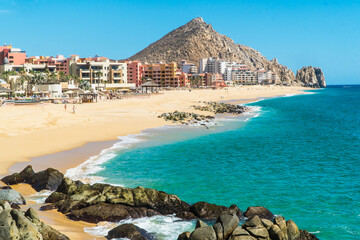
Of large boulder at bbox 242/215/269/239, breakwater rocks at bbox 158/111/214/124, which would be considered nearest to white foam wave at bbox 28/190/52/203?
large boulder at bbox 242/215/269/239

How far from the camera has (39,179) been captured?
59.3ft

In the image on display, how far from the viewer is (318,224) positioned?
14164mm

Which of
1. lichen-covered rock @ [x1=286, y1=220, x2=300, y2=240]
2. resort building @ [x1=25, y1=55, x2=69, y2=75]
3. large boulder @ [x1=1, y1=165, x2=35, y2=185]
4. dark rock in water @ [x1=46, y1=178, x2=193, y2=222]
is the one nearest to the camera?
lichen-covered rock @ [x1=286, y1=220, x2=300, y2=240]

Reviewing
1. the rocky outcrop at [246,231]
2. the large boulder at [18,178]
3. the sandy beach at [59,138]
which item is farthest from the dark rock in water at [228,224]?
the large boulder at [18,178]

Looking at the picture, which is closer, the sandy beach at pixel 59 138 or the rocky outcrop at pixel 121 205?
the rocky outcrop at pixel 121 205

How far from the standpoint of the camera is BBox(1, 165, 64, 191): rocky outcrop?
17.6 metres

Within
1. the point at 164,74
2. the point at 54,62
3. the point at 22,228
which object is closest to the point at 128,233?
the point at 22,228

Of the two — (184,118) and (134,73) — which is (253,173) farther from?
(134,73)

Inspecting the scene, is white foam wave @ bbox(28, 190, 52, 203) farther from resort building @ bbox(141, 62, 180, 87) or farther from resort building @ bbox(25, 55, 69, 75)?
resort building @ bbox(141, 62, 180, 87)

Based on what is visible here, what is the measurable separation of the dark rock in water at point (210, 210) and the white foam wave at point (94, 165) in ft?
21.8

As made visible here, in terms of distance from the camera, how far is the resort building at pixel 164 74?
159000mm

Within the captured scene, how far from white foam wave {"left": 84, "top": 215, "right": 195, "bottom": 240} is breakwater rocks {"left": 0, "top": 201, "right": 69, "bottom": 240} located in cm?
197

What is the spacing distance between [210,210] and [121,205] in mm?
3790

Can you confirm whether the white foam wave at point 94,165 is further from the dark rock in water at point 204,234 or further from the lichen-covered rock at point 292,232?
the lichen-covered rock at point 292,232
